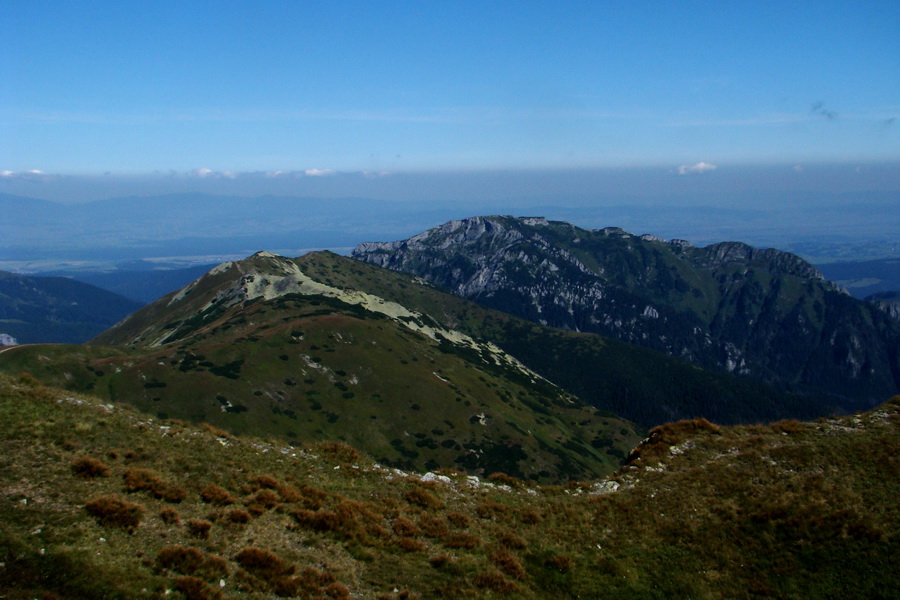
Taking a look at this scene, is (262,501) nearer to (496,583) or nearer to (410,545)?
(410,545)

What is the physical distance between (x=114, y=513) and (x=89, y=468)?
399 cm

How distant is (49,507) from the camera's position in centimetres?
1692

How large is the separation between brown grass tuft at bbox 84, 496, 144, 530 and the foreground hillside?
0.19 ft

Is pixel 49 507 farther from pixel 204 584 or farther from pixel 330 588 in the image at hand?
pixel 330 588

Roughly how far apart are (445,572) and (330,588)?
15.7 ft

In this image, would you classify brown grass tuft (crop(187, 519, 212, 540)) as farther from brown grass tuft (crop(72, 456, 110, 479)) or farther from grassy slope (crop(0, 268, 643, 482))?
grassy slope (crop(0, 268, 643, 482))

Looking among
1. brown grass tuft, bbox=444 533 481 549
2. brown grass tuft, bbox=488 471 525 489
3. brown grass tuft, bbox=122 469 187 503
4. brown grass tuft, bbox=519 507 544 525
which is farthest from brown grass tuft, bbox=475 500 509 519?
brown grass tuft, bbox=122 469 187 503

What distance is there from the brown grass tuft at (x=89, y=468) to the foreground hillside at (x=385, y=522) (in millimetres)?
72

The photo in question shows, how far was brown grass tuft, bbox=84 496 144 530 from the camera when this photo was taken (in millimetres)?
17156

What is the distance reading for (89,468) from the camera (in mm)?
20125

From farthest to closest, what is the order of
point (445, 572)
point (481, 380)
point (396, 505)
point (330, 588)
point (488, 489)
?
point (481, 380), point (488, 489), point (396, 505), point (445, 572), point (330, 588)

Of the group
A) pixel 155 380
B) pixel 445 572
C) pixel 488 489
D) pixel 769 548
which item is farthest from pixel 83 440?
pixel 155 380

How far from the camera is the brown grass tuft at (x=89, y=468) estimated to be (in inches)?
784

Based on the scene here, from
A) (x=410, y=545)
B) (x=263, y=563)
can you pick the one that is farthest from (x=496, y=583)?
(x=263, y=563)
